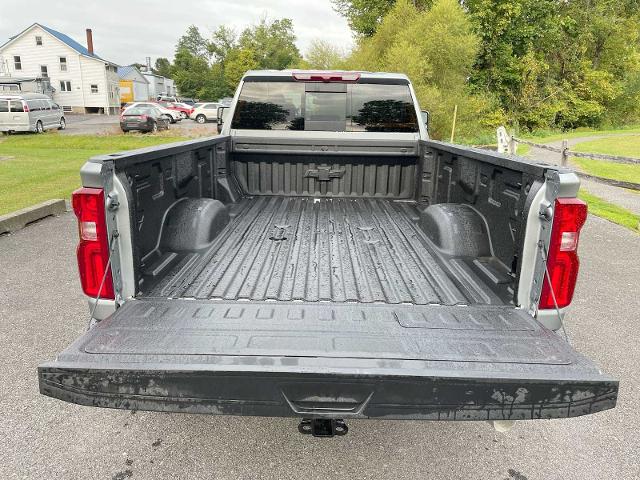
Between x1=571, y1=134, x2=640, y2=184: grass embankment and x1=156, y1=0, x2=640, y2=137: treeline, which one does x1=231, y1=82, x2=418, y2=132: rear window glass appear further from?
x1=156, y1=0, x2=640, y2=137: treeline

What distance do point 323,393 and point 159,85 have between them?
90.5 meters

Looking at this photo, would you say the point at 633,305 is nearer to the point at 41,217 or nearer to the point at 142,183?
the point at 142,183

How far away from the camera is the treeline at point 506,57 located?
2680 centimetres

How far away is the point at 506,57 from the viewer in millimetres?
35500

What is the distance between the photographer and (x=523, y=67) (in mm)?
36000

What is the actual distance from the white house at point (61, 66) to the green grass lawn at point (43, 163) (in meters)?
31.4

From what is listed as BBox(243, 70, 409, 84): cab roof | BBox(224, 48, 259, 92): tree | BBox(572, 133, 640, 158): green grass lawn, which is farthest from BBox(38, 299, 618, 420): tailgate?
BBox(224, 48, 259, 92): tree

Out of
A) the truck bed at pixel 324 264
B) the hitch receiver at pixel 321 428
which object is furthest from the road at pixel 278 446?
the truck bed at pixel 324 264

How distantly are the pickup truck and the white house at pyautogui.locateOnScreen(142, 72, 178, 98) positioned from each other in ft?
262

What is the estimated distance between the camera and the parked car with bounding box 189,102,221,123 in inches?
1535

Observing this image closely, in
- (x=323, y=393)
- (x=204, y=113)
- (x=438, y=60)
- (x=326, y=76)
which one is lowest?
(x=323, y=393)

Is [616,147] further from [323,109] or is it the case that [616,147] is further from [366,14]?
[323,109]

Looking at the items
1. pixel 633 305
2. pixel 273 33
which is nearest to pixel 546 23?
pixel 633 305

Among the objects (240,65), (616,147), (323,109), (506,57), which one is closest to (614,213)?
(323,109)
